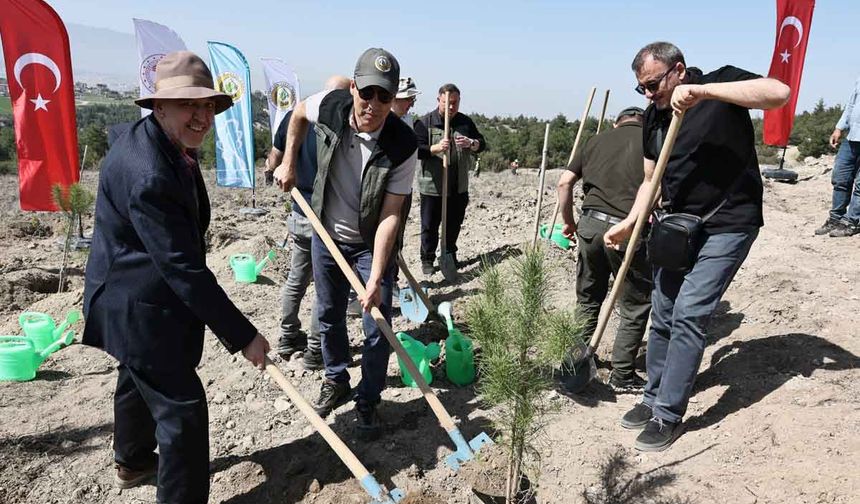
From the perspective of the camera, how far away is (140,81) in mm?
7605

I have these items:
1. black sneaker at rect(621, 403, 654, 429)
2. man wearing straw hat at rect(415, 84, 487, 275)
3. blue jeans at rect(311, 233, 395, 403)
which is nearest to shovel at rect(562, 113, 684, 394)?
black sneaker at rect(621, 403, 654, 429)

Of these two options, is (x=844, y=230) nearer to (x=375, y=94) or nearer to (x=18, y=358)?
(x=375, y=94)

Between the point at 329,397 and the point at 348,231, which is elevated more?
the point at 348,231

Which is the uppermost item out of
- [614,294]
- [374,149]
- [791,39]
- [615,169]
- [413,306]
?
[791,39]

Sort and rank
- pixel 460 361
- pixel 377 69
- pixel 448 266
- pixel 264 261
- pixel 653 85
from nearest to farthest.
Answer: pixel 377 69 → pixel 653 85 → pixel 460 361 → pixel 264 261 → pixel 448 266

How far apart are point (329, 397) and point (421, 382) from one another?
91 centimetres

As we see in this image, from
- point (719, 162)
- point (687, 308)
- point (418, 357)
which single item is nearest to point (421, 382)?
point (418, 357)

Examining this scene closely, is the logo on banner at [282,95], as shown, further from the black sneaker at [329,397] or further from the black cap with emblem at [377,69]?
the black cap with emblem at [377,69]

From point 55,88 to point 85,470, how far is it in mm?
4581

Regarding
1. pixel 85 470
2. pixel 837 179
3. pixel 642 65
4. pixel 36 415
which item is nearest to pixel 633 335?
pixel 642 65

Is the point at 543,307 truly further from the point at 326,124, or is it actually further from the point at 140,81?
the point at 140,81

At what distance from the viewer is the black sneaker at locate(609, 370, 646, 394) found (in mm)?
3674

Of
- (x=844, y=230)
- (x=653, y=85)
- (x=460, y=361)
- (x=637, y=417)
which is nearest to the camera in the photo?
(x=653, y=85)

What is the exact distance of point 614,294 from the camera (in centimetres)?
325
